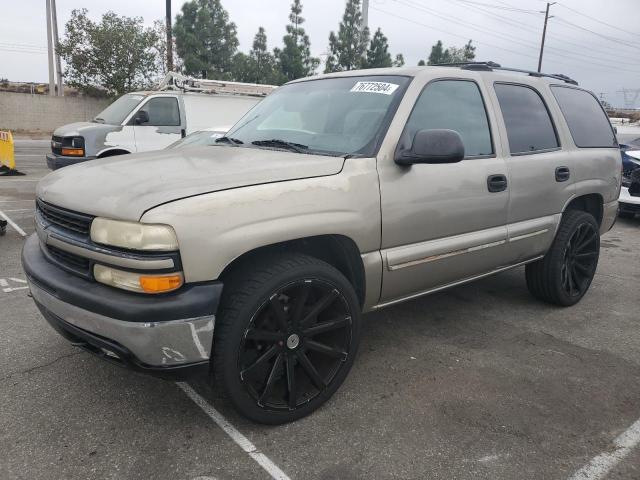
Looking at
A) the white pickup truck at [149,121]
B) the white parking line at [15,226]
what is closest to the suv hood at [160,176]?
the white parking line at [15,226]

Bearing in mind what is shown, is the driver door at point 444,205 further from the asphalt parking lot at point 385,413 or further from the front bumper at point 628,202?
the front bumper at point 628,202

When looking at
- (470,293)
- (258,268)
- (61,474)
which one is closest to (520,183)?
(470,293)

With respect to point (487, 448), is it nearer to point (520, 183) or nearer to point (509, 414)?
point (509, 414)

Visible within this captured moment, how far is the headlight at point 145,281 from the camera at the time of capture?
211 cm

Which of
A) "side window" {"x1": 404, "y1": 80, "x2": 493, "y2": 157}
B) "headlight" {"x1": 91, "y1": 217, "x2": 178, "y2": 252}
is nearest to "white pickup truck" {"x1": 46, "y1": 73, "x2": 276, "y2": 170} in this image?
"side window" {"x1": 404, "y1": 80, "x2": 493, "y2": 157}

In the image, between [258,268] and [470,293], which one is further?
[470,293]

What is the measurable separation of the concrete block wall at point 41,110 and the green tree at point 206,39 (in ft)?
19.2

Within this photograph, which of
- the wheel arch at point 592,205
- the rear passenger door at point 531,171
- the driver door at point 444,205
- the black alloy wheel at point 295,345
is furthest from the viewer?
the wheel arch at point 592,205

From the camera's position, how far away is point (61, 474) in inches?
86.4

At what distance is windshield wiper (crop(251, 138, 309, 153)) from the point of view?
2.98 meters

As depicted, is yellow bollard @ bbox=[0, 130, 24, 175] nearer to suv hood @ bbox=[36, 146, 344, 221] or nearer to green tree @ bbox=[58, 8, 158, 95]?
suv hood @ bbox=[36, 146, 344, 221]

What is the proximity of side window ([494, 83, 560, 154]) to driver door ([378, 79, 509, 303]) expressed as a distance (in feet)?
0.71

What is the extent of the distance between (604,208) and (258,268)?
3528 millimetres

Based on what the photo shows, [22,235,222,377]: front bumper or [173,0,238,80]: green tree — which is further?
[173,0,238,80]: green tree
